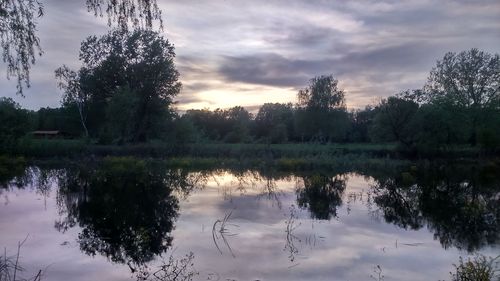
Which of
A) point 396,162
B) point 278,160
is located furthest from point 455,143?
point 278,160

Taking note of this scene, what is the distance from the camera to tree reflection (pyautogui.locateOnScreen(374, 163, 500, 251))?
14059mm

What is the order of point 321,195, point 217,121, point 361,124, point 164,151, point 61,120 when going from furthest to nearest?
point 361,124
point 217,121
point 61,120
point 164,151
point 321,195

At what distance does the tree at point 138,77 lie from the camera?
5294 cm

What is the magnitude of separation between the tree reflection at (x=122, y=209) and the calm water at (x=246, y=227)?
1.9 inches

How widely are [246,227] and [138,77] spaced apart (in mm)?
42280

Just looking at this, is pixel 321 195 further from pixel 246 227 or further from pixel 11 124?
pixel 11 124

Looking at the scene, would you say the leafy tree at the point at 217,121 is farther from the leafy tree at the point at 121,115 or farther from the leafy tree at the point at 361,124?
the leafy tree at the point at 121,115

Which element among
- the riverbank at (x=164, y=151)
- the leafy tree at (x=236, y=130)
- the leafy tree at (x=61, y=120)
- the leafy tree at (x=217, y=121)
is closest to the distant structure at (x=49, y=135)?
the leafy tree at (x=61, y=120)

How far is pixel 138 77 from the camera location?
5347 cm

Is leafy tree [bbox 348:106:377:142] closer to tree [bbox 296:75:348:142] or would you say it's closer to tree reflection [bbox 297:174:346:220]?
tree [bbox 296:75:348:142]

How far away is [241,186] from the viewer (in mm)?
25031

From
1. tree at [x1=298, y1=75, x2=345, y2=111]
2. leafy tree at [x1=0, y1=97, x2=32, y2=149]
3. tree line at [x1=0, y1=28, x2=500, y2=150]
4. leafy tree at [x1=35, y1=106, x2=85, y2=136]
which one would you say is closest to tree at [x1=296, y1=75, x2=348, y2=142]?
tree at [x1=298, y1=75, x2=345, y2=111]

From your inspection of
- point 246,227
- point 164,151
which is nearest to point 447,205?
point 246,227

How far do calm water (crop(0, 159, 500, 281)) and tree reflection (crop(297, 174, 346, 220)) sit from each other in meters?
0.09
